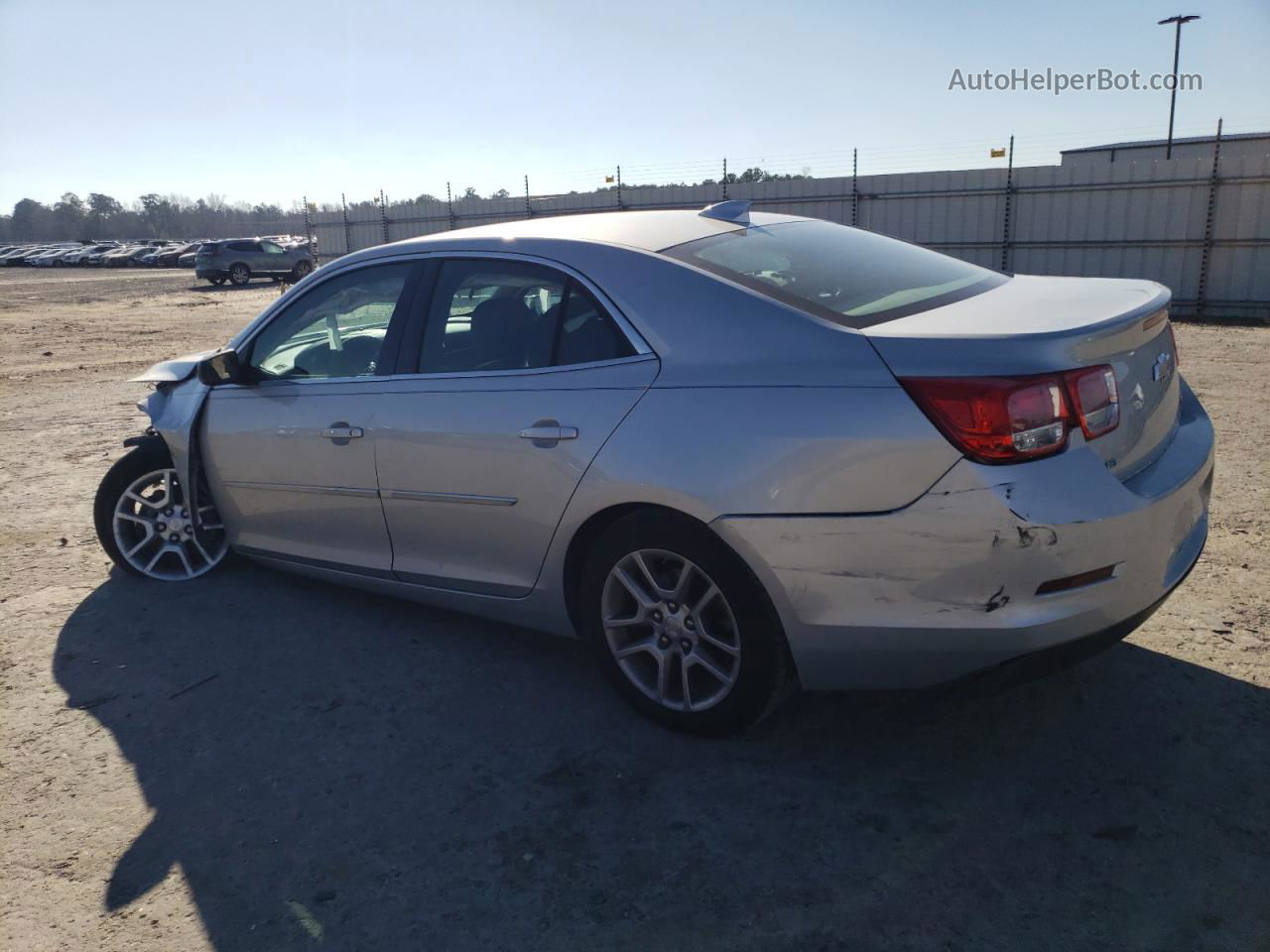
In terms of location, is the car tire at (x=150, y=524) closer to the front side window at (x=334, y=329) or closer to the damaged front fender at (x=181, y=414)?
the damaged front fender at (x=181, y=414)

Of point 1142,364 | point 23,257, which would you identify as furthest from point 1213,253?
point 23,257

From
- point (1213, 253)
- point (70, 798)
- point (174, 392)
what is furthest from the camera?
point (1213, 253)

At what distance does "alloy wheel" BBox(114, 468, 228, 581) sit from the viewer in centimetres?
480

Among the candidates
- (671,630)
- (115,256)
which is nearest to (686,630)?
(671,630)

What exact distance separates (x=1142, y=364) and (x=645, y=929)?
2049 mm

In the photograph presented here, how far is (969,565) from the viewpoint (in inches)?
97.0

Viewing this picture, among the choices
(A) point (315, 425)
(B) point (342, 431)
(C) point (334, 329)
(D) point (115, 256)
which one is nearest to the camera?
(B) point (342, 431)

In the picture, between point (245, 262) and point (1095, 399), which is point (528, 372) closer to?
point (1095, 399)

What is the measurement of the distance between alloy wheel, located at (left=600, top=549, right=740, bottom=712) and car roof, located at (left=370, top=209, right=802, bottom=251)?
42.4 inches

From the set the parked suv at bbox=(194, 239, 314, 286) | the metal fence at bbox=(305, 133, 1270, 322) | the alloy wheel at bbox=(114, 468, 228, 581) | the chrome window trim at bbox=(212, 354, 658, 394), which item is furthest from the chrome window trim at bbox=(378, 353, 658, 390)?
the parked suv at bbox=(194, 239, 314, 286)

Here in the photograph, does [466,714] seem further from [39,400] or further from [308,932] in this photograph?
[39,400]

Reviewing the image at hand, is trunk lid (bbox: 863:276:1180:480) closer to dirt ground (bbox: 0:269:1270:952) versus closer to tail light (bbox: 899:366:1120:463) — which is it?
tail light (bbox: 899:366:1120:463)

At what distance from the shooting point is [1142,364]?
2801 millimetres

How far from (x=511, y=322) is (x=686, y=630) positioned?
1.26 m
